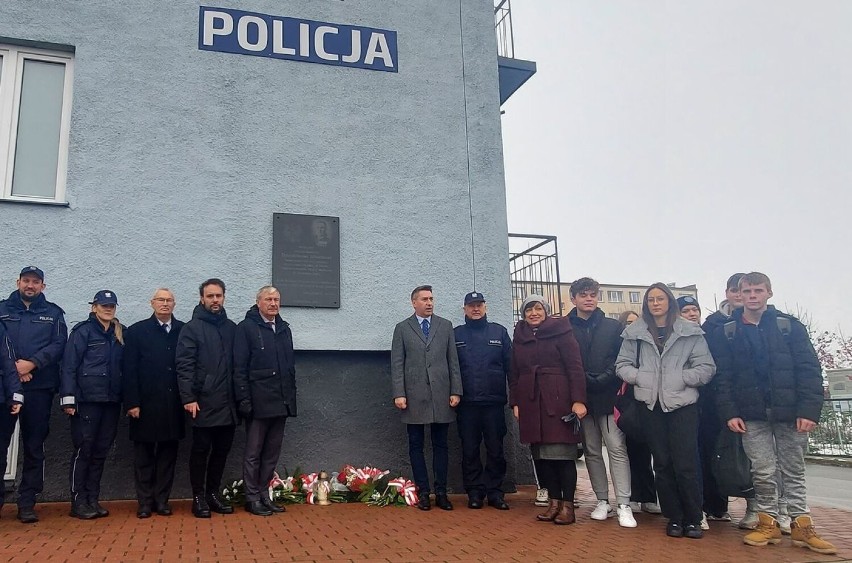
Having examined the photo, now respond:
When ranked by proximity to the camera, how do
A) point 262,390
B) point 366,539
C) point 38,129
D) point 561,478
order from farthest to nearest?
point 38,129 → point 262,390 → point 561,478 → point 366,539

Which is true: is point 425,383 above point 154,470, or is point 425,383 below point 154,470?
above

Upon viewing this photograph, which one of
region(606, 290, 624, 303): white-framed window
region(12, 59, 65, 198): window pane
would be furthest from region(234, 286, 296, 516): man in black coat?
region(606, 290, 624, 303): white-framed window

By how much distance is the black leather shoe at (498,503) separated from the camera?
5.96 metres

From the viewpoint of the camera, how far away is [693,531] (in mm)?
4902

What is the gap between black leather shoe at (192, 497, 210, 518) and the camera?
5270 millimetres

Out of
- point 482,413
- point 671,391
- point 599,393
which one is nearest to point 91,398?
point 482,413

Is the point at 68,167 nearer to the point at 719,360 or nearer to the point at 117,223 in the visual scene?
the point at 117,223

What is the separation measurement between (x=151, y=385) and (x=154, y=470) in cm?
69

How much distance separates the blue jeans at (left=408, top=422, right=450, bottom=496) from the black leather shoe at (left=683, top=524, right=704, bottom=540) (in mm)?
1962

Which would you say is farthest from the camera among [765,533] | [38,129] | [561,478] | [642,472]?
[38,129]

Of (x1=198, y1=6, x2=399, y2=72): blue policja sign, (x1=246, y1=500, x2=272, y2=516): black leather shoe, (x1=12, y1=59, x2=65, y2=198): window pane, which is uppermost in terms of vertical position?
(x1=198, y1=6, x2=399, y2=72): blue policja sign

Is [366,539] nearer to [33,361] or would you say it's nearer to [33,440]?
[33,440]

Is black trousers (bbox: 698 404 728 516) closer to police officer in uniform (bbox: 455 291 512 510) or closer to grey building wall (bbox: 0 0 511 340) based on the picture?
police officer in uniform (bbox: 455 291 512 510)

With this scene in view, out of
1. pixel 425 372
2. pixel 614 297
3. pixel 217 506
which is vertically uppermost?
pixel 614 297
